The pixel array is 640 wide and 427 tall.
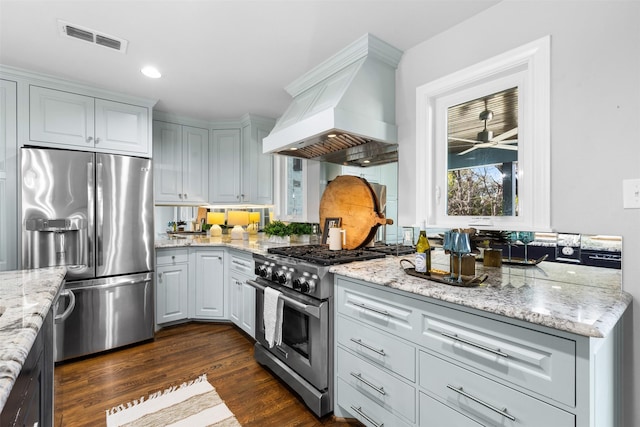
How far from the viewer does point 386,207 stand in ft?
7.73

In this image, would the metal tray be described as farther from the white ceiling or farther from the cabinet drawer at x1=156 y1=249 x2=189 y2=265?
the cabinet drawer at x1=156 y1=249 x2=189 y2=265

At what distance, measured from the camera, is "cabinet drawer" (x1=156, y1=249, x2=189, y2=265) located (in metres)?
3.19

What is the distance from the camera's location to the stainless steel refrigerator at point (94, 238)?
2486mm

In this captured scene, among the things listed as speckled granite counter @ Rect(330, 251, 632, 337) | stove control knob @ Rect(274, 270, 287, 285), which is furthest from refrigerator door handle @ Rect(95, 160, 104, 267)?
speckled granite counter @ Rect(330, 251, 632, 337)

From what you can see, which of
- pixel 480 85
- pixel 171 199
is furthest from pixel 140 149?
pixel 480 85

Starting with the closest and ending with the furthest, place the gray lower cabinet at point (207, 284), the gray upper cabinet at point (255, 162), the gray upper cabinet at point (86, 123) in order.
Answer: the gray upper cabinet at point (86, 123) → the gray lower cabinet at point (207, 284) → the gray upper cabinet at point (255, 162)

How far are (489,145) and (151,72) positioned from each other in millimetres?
2678

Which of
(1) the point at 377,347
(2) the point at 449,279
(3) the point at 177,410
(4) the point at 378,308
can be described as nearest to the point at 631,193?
(2) the point at 449,279

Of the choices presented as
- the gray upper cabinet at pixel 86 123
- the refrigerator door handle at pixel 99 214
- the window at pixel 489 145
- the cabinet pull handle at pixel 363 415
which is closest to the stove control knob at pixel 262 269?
the cabinet pull handle at pixel 363 415

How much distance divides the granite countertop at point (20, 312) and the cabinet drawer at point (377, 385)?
1423mm

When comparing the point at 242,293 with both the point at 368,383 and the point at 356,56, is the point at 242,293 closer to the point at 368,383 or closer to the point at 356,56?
the point at 368,383

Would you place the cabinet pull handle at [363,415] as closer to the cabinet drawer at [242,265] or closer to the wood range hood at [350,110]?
the cabinet drawer at [242,265]

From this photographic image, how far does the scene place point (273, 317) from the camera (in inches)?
85.7

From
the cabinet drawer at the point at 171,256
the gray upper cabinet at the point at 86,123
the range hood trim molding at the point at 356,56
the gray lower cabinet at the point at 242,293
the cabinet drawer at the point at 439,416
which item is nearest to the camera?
the cabinet drawer at the point at 439,416
